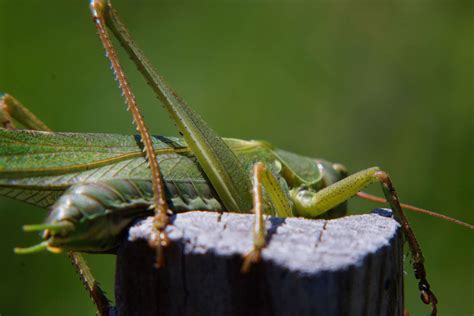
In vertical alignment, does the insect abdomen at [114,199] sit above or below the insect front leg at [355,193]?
above

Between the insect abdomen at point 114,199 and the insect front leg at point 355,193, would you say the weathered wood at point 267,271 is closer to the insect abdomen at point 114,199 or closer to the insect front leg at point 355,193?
the insect abdomen at point 114,199

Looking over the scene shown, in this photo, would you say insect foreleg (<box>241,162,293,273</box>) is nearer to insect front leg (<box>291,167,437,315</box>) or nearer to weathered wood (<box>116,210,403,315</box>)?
weathered wood (<box>116,210,403,315</box>)

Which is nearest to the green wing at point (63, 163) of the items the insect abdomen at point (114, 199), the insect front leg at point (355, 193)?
the insect abdomen at point (114, 199)

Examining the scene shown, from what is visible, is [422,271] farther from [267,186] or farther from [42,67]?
[42,67]

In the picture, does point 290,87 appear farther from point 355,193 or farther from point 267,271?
point 267,271

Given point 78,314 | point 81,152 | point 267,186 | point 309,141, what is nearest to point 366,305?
point 267,186

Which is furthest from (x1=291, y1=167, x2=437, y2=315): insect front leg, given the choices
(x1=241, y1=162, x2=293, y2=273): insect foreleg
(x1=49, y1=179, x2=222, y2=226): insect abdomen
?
(x1=49, y1=179, x2=222, y2=226): insect abdomen
